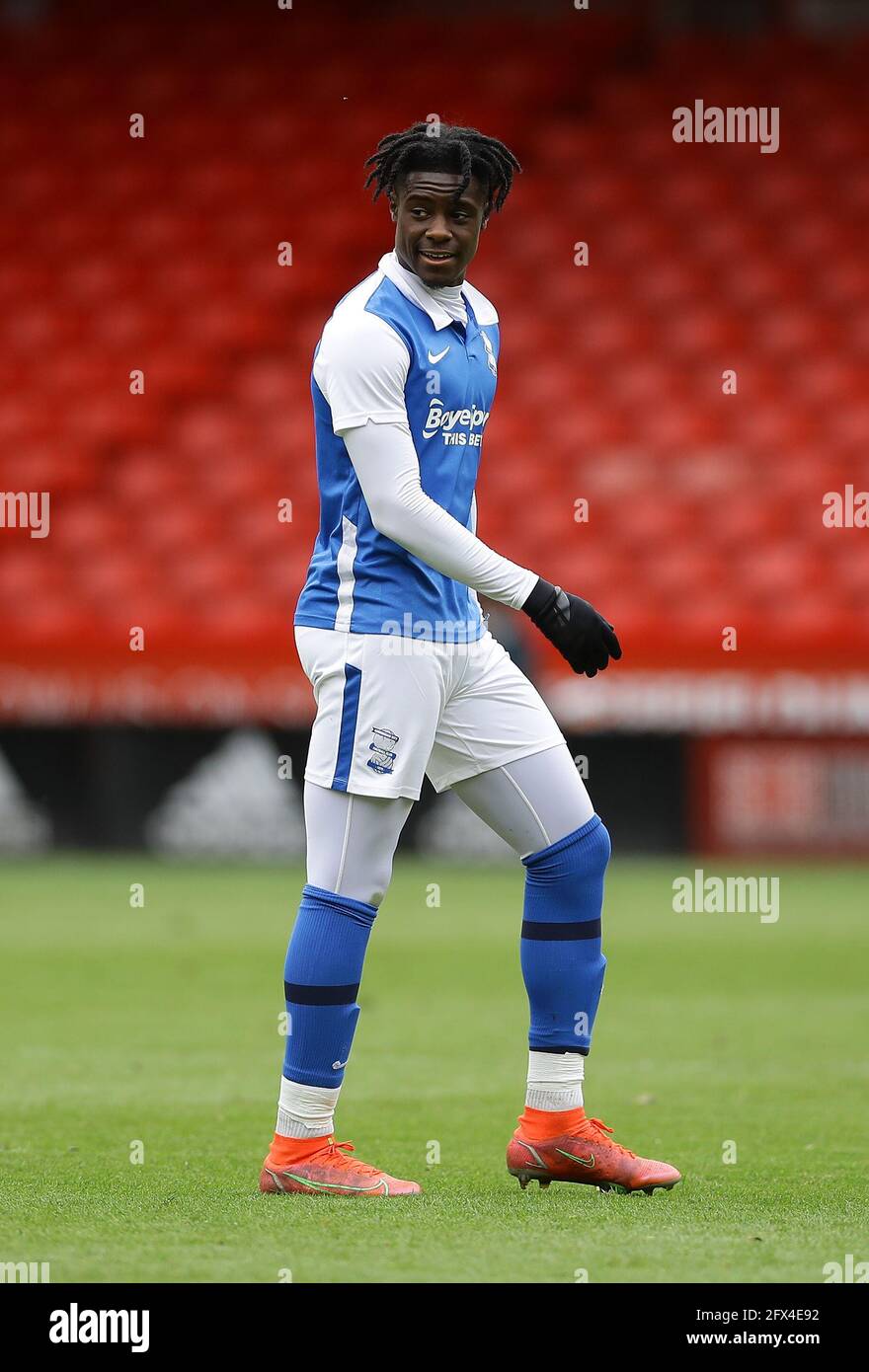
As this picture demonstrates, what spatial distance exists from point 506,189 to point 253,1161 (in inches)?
87.1

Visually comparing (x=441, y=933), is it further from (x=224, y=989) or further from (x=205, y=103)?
(x=205, y=103)

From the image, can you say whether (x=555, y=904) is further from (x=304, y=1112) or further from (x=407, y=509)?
(x=407, y=509)

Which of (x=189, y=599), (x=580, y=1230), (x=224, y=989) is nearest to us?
(x=580, y=1230)

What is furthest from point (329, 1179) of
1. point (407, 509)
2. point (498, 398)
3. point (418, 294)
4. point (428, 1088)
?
point (498, 398)

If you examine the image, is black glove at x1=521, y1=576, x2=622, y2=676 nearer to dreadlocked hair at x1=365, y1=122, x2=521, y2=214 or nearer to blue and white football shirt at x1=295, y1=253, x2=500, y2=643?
blue and white football shirt at x1=295, y1=253, x2=500, y2=643

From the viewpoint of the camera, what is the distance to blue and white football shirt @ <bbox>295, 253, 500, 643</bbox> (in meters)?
4.21

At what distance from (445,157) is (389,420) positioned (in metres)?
0.58

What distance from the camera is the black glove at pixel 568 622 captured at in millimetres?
4262

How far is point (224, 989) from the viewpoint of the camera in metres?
7.62

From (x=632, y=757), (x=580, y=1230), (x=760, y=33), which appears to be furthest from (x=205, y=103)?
(x=580, y=1230)

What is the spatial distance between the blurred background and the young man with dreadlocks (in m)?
6.94

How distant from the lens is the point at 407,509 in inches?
165

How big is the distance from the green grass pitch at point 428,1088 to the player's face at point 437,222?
6.28ft

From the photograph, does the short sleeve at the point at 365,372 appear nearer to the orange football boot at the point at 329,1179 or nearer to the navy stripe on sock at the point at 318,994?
the navy stripe on sock at the point at 318,994
